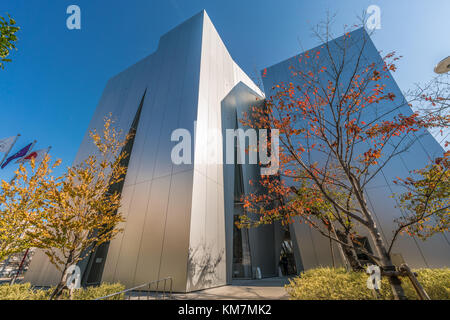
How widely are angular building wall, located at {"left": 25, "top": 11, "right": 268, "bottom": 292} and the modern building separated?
0.05 m

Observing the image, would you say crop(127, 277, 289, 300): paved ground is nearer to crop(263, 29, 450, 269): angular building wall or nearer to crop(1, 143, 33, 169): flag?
crop(263, 29, 450, 269): angular building wall

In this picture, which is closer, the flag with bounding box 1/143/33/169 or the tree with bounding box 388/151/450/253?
the tree with bounding box 388/151/450/253

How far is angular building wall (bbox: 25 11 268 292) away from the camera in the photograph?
7395mm

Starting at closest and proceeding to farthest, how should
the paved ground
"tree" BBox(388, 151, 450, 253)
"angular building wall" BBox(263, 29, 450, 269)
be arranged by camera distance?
"tree" BBox(388, 151, 450, 253), the paved ground, "angular building wall" BBox(263, 29, 450, 269)

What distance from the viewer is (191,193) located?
785cm

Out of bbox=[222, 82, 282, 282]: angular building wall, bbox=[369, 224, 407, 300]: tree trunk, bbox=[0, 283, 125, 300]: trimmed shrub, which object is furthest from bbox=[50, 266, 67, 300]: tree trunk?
bbox=[369, 224, 407, 300]: tree trunk

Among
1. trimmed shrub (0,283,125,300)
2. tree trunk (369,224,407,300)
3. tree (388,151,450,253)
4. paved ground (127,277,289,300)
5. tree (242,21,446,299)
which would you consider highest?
tree (242,21,446,299)

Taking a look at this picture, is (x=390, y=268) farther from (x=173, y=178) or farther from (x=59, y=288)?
(x=173, y=178)

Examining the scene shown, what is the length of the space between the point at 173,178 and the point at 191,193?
1423mm

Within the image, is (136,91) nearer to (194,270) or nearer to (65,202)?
(65,202)

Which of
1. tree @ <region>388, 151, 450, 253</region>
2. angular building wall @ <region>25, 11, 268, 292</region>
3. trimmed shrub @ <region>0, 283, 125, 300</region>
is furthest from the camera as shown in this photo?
angular building wall @ <region>25, 11, 268, 292</region>

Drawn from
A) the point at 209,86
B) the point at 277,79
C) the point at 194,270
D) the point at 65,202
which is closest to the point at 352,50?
the point at 277,79

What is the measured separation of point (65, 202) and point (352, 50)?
67.3ft

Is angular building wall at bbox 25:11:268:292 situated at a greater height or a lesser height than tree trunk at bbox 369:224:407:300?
greater
